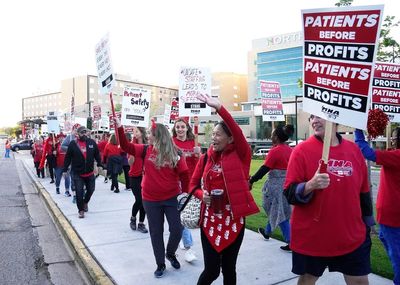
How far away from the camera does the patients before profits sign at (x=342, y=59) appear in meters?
2.76

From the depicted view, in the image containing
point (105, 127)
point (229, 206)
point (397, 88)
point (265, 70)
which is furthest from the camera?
point (265, 70)

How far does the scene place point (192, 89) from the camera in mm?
7410

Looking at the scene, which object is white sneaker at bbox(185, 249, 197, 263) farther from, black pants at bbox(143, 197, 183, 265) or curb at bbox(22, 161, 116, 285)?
curb at bbox(22, 161, 116, 285)

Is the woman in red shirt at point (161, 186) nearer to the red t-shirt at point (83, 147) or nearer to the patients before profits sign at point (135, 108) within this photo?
the patients before profits sign at point (135, 108)

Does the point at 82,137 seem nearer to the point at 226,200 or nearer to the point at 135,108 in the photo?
the point at 135,108

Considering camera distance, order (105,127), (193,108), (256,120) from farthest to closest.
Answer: (256,120) < (105,127) < (193,108)

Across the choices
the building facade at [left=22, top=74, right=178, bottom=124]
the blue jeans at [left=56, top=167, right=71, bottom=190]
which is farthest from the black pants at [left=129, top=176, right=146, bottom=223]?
the building facade at [left=22, top=74, right=178, bottom=124]

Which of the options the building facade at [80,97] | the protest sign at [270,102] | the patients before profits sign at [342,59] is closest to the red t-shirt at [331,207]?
the patients before profits sign at [342,59]

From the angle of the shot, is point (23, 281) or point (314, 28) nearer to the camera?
point (314, 28)

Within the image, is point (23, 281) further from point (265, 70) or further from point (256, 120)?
point (265, 70)

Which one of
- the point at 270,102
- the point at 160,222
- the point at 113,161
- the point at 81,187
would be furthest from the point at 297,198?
the point at 113,161

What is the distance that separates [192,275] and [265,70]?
Answer: 93154 millimetres

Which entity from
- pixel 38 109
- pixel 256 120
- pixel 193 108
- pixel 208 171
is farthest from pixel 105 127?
pixel 38 109

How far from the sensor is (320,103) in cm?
289
